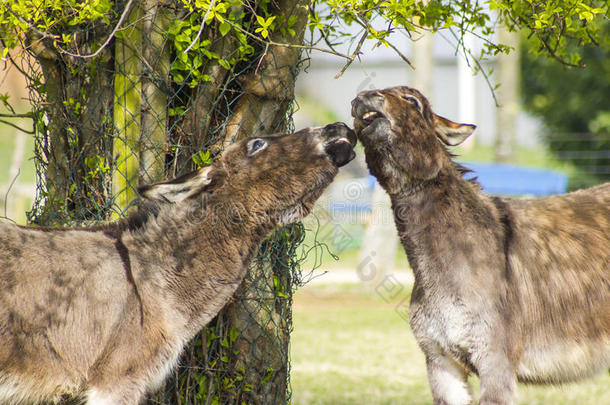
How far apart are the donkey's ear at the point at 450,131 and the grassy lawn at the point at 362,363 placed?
1625 mm

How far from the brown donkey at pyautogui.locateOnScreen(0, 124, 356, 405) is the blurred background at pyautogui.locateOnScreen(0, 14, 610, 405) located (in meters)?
1.20

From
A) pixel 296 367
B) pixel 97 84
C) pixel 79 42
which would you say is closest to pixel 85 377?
pixel 97 84

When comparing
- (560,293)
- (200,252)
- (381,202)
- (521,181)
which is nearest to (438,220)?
(560,293)

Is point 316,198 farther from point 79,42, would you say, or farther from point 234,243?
point 79,42

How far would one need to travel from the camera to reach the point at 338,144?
12.4ft

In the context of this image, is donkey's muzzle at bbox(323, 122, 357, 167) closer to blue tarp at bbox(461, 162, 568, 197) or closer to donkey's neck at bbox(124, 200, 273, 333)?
donkey's neck at bbox(124, 200, 273, 333)

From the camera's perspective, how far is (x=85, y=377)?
3346 millimetres

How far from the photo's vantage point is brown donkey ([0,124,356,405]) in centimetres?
328

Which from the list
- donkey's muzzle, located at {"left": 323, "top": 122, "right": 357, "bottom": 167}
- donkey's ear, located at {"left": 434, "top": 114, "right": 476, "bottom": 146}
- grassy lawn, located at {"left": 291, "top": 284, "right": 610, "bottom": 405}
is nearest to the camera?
donkey's muzzle, located at {"left": 323, "top": 122, "right": 357, "bottom": 167}

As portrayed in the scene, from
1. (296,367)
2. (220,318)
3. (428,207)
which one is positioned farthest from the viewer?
(296,367)

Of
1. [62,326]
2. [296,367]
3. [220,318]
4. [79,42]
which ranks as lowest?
A: [296,367]

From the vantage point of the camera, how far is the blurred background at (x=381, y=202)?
686cm

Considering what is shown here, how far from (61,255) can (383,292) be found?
10.6 m

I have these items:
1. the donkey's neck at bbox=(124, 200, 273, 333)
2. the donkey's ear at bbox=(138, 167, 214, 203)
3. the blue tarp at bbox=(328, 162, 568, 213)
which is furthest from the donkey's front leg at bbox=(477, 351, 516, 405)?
the blue tarp at bbox=(328, 162, 568, 213)
